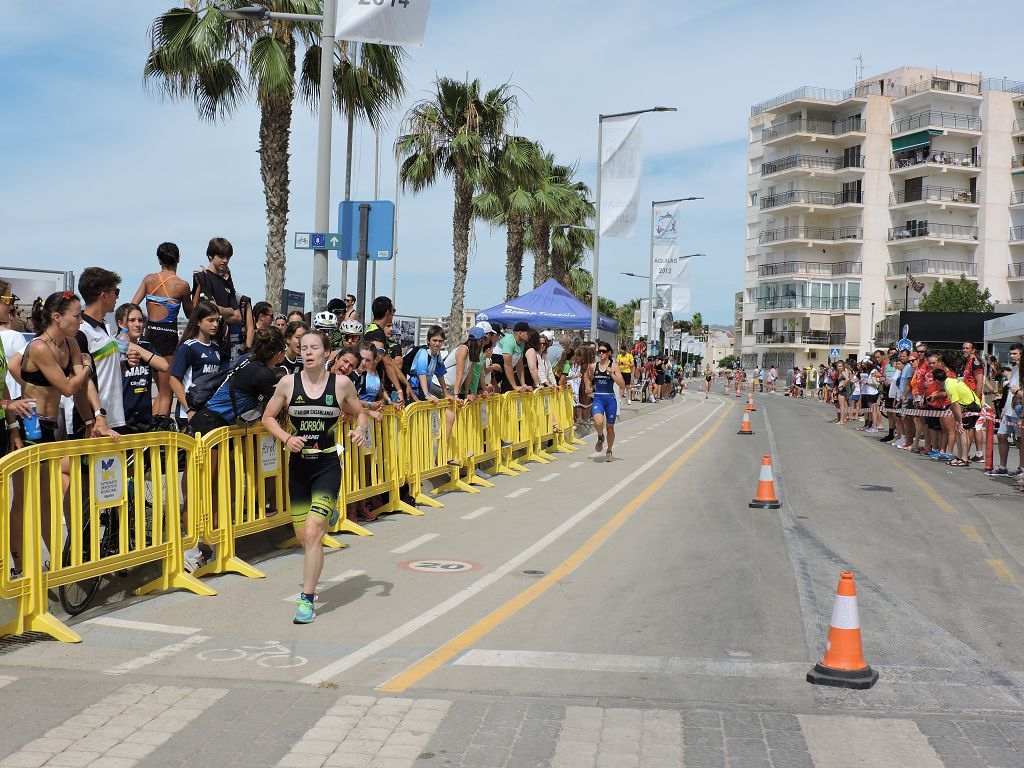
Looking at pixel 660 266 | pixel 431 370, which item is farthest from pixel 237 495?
pixel 660 266

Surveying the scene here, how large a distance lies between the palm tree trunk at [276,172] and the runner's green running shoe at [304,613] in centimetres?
1312

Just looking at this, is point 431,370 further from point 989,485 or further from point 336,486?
point 989,485

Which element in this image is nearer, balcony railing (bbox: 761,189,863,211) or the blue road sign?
the blue road sign

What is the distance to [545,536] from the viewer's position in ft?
32.7

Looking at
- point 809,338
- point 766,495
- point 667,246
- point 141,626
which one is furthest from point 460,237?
point 809,338

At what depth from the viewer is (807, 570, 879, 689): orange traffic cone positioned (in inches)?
211

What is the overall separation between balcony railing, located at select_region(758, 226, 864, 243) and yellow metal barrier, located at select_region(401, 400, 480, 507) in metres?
74.5

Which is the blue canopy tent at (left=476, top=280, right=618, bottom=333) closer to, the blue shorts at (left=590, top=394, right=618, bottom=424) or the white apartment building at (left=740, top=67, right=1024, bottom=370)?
the blue shorts at (left=590, top=394, right=618, bottom=424)

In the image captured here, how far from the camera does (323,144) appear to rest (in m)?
13.4

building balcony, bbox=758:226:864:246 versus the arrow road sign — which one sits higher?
building balcony, bbox=758:226:864:246

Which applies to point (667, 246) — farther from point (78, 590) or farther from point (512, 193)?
point (78, 590)

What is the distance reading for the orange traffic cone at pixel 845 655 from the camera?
536 centimetres

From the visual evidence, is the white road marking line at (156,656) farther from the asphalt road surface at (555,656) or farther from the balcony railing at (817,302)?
the balcony railing at (817,302)

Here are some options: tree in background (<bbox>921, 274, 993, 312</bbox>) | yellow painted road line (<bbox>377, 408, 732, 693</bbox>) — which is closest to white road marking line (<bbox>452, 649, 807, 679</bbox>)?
yellow painted road line (<bbox>377, 408, 732, 693</bbox>)
